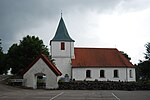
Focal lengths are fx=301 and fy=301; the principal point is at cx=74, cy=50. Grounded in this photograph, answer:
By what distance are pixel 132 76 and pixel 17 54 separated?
28636mm

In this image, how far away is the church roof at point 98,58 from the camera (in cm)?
6988

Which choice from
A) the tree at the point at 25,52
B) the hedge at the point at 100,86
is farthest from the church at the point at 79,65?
the hedge at the point at 100,86

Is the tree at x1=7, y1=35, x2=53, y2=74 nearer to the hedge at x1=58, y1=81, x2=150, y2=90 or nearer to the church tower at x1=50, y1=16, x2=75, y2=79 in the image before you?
the hedge at x1=58, y1=81, x2=150, y2=90

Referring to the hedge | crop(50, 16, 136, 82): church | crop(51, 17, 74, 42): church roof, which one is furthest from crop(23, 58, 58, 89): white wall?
crop(51, 17, 74, 42): church roof

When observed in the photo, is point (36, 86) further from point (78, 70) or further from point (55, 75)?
point (78, 70)

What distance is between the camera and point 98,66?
69438 millimetres

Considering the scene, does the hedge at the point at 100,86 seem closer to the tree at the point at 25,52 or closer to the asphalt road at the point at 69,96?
the tree at the point at 25,52

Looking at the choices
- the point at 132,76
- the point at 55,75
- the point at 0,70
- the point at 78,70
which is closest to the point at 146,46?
the point at 132,76

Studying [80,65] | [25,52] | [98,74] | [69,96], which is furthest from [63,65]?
[69,96]

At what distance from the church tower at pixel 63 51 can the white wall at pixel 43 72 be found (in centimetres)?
2114

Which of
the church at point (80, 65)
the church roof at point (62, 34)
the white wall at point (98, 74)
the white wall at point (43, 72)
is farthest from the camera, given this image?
the church roof at point (62, 34)

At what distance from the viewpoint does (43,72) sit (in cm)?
4747

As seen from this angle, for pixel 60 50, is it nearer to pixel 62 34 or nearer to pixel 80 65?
pixel 62 34

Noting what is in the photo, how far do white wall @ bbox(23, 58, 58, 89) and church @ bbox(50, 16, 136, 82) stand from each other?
20.6 meters
